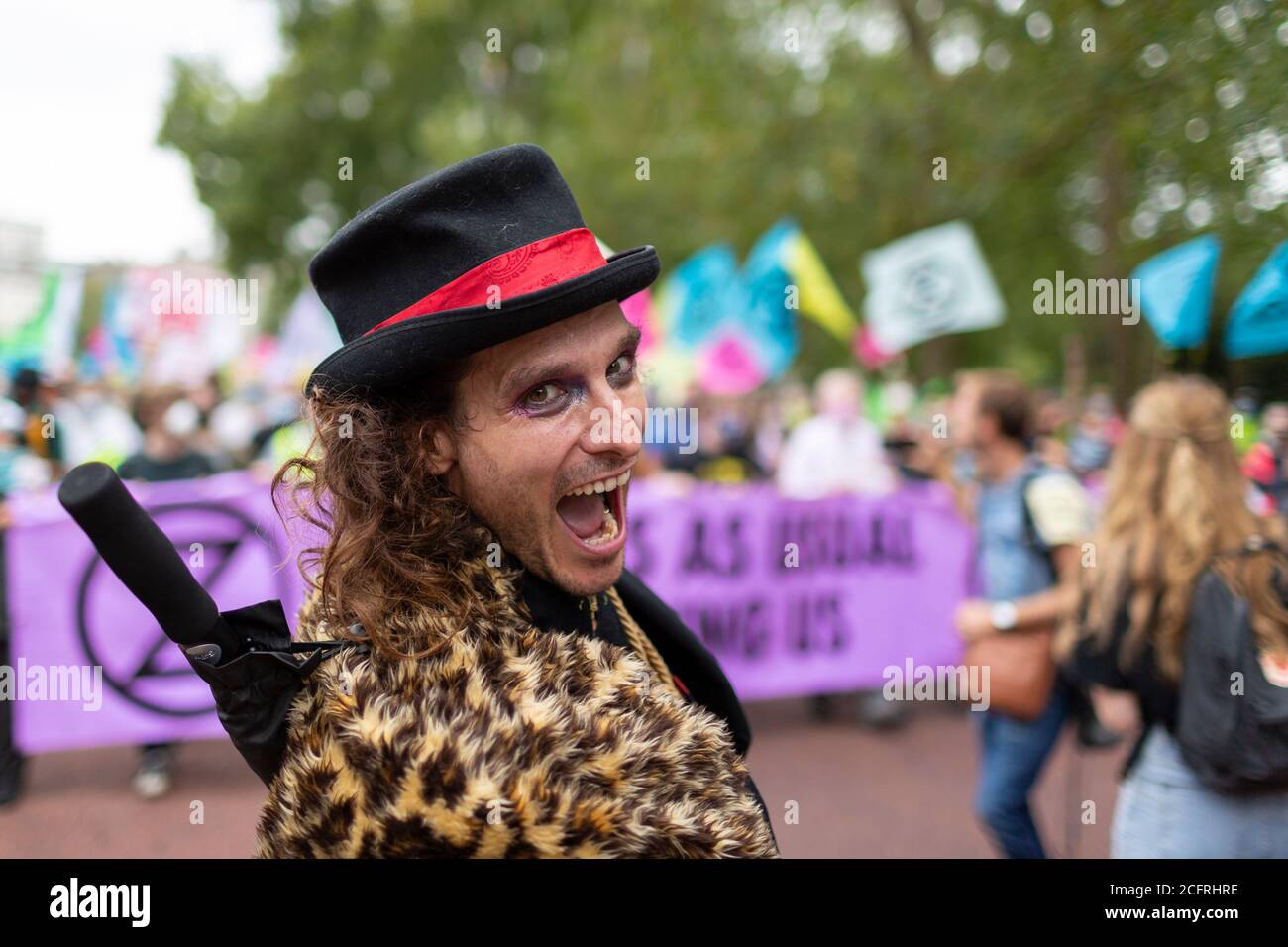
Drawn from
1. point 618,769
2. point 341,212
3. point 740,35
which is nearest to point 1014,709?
point 618,769

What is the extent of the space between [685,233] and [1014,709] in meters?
16.1

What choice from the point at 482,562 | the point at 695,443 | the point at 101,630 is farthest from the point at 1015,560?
the point at 695,443

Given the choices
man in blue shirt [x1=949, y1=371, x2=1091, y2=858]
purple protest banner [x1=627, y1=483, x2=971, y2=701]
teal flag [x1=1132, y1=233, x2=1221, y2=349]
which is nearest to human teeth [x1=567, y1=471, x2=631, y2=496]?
teal flag [x1=1132, y1=233, x2=1221, y2=349]

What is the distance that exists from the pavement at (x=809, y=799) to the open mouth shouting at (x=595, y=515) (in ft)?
10.9

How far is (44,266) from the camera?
888 centimetres

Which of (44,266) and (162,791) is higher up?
(44,266)

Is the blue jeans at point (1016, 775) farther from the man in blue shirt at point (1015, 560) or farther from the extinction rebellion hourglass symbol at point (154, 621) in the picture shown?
the extinction rebellion hourglass symbol at point (154, 621)

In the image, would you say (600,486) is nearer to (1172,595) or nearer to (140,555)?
(140,555)

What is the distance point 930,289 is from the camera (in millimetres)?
6594

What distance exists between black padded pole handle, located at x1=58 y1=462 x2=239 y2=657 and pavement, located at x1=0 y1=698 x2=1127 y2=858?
146 inches

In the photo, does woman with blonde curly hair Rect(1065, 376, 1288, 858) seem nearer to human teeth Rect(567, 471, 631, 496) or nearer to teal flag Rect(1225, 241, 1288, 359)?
teal flag Rect(1225, 241, 1288, 359)

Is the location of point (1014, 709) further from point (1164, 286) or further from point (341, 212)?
point (341, 212)

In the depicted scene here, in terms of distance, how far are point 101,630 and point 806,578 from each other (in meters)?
3.94

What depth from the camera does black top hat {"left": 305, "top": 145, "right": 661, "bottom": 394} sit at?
129 cm
